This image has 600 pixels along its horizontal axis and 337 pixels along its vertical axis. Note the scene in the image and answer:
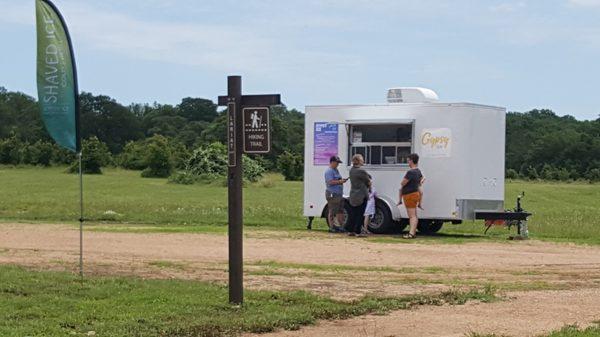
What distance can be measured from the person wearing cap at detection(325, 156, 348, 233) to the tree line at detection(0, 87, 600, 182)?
3136 cm

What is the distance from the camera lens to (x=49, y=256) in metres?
15.5

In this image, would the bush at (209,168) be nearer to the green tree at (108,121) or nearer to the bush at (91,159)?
the bush at (91,159)

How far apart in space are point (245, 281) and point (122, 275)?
5.41 ft

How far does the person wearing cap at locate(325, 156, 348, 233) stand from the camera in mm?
21047

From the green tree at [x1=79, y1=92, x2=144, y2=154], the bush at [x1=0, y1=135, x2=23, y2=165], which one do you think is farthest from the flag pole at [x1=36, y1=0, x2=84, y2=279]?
the green tree at [x1=79, y1=92, x2=144, y2=154]

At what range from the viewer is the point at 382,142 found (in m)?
21.5

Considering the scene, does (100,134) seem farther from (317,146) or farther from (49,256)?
(49,256)

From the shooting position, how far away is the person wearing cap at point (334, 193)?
21.0m

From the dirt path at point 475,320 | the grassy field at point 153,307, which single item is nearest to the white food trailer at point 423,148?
the grassy field at point 153,307

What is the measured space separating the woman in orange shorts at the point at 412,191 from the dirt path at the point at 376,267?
4.62 feet

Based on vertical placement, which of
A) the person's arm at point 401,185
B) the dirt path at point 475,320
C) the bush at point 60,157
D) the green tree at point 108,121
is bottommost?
the dirt path at point 475,320

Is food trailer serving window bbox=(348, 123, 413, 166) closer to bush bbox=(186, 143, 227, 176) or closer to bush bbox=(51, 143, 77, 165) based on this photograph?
bush bbox=(186, 143, 227, 176)

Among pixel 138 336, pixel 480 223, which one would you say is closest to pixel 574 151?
pixel 480 223

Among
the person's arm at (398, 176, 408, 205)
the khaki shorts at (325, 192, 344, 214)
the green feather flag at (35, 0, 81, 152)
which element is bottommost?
the khaki shorts at (325, 192, 344, 214)
